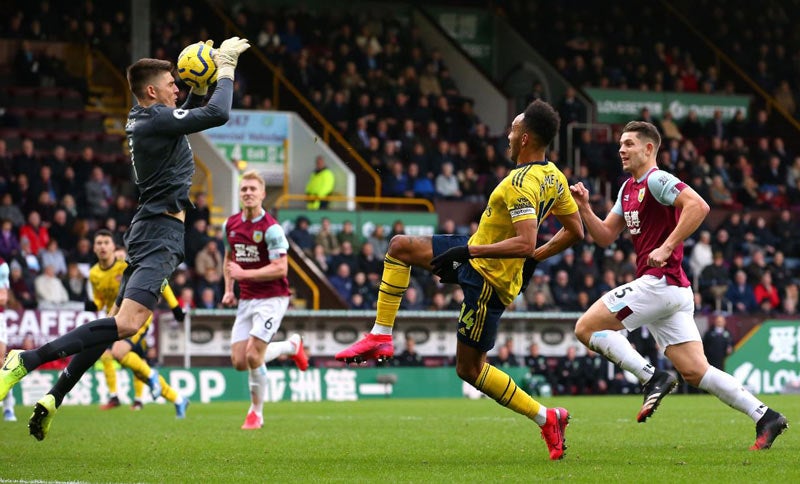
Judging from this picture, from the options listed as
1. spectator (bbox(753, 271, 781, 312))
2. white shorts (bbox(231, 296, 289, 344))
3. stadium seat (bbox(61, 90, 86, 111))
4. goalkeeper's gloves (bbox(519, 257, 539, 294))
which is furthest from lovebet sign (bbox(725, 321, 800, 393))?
goalkeeper's gloves (bbox(519, 257, 539, 294))

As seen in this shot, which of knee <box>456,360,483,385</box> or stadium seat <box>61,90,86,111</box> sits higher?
stadium seat <box>61,90,86,111</box>

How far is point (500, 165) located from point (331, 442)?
1994 centimetres

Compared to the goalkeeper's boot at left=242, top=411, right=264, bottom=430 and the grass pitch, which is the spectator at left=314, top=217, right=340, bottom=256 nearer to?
the grass pitch

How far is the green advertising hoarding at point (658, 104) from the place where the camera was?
34500 millimetres

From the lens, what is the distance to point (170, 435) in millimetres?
12211

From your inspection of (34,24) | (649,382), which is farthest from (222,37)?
(649,382)

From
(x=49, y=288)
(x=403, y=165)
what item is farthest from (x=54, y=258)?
(x=403, y=165)

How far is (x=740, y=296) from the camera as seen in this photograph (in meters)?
28.2

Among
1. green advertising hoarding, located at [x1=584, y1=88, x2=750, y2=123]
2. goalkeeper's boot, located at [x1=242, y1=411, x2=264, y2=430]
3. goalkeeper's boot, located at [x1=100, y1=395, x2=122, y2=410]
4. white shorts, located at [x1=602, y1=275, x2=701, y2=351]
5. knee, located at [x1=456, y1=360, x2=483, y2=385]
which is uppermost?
green advertising hoarding, located at [x1=584, y1=88, x2=750, y2=123]

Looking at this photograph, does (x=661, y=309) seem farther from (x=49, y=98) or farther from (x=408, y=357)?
(x=49, y=98)

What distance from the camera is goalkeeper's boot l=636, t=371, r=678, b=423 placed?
991cm

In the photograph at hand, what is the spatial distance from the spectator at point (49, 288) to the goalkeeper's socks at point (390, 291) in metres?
14.1

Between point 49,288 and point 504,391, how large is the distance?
14.6m

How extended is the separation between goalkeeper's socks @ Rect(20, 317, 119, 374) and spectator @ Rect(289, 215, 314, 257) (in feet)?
54.6
